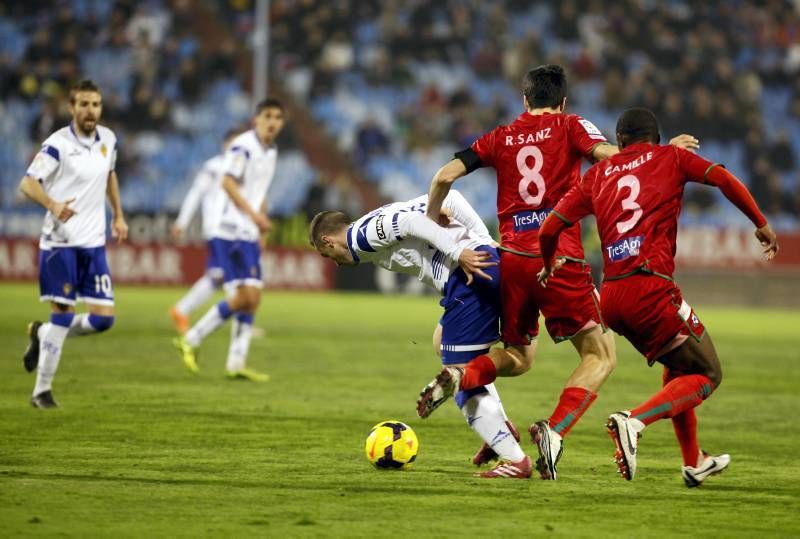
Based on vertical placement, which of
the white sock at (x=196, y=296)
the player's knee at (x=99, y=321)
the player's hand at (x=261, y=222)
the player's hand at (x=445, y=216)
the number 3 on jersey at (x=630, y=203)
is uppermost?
the number 3 on jersey at (x=630, y=203)

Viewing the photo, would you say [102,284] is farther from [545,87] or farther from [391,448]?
[545,87]

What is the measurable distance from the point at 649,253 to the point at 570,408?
3.31 ft

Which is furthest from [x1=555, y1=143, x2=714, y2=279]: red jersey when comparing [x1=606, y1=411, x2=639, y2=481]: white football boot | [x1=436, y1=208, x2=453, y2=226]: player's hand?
[x1=606, y1=411, x2=639, y2=481]: white football boot

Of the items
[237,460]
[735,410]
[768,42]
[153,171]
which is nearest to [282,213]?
[153,171]

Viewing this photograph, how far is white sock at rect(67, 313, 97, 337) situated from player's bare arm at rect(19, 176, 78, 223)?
99cm

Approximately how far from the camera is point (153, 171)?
30.3 meters

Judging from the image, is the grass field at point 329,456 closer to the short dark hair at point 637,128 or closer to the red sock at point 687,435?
the red sock at point 687,435

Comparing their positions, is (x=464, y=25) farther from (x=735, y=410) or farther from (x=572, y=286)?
(x=572, y=286)

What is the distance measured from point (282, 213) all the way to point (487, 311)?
72.1 ft

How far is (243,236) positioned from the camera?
553 inches

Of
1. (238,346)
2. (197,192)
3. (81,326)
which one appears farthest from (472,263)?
(197,192)

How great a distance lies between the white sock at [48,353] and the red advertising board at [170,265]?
1827 centimetres

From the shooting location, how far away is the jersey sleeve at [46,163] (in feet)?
34.2

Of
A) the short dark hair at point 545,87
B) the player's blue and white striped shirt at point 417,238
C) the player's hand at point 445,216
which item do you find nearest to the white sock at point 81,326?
the player's blue and white striped shirt at point 417,238
